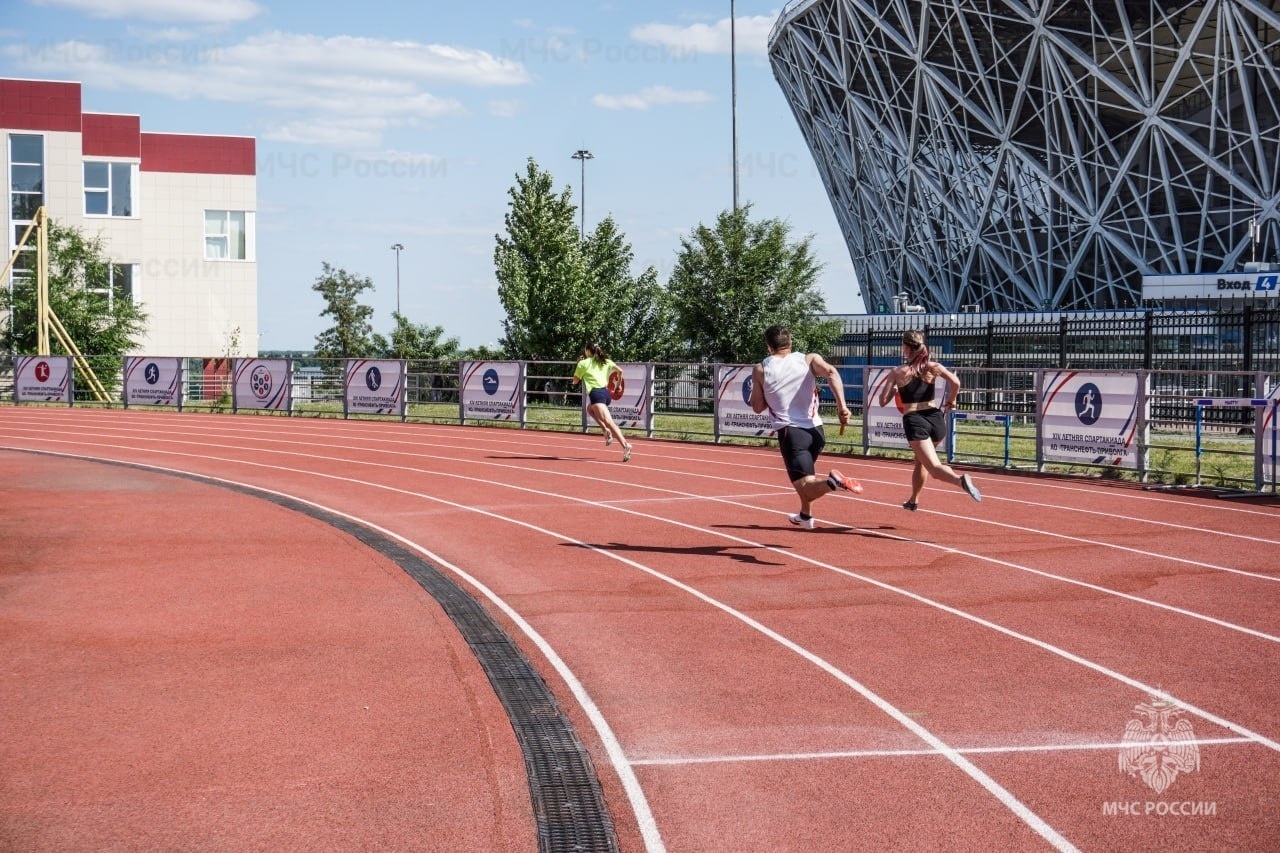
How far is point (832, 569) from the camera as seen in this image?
10.4 meters

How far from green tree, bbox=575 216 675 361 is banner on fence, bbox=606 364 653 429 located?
1077 cm

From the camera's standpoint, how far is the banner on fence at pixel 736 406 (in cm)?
2403

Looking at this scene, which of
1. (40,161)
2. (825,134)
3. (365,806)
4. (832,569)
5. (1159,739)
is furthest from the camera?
(825,134)

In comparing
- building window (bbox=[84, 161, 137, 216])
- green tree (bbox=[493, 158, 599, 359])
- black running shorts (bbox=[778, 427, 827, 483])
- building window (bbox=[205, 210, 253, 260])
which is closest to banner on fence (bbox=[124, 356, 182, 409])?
green tree (bbox=[493, 158, 599, 359])

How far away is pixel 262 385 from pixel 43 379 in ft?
33.6

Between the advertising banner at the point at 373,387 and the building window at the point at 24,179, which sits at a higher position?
the building window at the point at 24,179

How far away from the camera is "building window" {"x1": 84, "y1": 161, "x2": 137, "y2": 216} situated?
50.1 m

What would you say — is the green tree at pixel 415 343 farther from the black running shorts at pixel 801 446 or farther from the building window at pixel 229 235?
the black running shorts at pixel 801 446

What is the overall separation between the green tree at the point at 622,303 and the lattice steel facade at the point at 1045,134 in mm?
22164

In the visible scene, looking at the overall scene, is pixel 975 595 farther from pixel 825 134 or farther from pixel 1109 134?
pixel 825 134

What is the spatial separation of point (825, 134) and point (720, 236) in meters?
38.7

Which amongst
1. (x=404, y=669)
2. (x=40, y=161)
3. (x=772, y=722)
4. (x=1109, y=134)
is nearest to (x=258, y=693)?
(x=404, y=669)

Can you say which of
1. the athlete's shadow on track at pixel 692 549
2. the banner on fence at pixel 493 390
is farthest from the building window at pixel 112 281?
the athlete's shadow on track at pixel 692 549

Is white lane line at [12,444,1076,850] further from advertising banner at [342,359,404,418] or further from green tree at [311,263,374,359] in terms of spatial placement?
green tree at [311,263,374,359]
